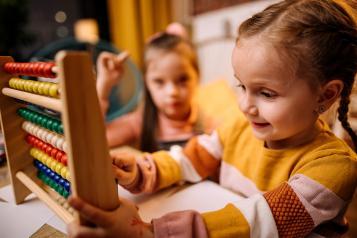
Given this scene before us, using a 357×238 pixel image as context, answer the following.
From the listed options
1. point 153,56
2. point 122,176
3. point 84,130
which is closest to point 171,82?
point 153,56

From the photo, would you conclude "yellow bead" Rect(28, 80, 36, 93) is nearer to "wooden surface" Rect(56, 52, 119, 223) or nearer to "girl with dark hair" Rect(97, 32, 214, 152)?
"wooden surface" Rect(56, 52, 119, 223)

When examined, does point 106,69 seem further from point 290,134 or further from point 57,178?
point 290,134

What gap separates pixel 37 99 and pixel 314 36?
531 millimetres

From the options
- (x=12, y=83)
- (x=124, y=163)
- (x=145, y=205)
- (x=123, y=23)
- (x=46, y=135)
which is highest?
(x=123, y=23)

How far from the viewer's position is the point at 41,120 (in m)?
0.63

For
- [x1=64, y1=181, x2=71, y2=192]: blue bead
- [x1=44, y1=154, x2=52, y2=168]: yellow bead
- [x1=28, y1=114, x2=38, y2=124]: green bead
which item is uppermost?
[x1=28, y1=114, x2=38, y2=124]: green bead

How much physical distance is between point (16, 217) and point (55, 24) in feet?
7.42

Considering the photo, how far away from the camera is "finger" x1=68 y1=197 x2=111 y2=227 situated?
0.42 meters

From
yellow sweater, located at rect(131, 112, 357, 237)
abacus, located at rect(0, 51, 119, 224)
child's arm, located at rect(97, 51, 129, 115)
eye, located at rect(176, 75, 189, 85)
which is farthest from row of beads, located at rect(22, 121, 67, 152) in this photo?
eye, located at rect(176, 75, 189, 85)

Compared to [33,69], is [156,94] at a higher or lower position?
lower

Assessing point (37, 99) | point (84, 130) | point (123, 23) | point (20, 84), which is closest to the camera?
point (84, 130)

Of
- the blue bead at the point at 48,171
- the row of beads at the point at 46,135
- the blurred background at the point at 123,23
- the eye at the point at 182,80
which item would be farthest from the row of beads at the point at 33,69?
the blurred background at the point at 123,23

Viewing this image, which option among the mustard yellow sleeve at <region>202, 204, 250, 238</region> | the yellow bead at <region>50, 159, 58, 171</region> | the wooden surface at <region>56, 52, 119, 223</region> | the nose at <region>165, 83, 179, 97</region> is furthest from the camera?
the nose at <region>165, 83, 179, 97</region>

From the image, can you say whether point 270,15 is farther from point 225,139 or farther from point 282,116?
point 225,139
